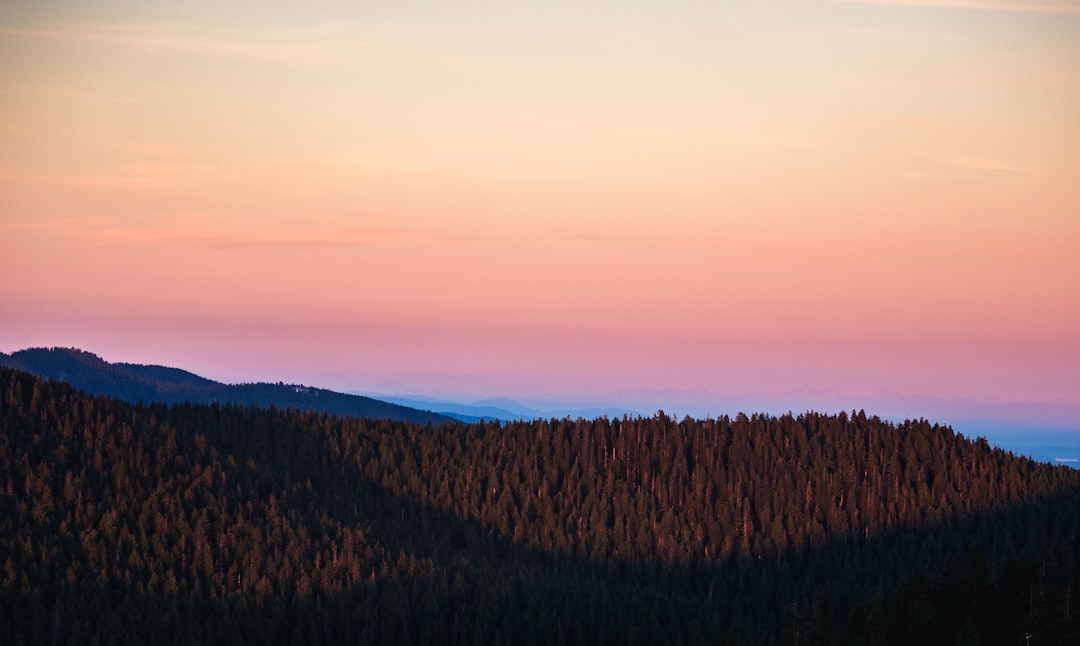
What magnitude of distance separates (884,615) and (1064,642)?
40.3 meters

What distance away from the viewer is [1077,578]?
547ft

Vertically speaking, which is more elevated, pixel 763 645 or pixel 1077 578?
pixel 1077 578

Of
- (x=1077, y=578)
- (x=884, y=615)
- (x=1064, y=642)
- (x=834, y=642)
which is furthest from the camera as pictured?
(x=834, y=642)

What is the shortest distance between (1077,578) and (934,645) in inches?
725

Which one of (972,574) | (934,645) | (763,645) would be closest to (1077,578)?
(934,645)

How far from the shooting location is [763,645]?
199125 mm

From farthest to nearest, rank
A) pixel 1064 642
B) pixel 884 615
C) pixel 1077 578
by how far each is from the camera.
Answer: pixel 884 615 < pixel 1077 578 < pixel 1064 642

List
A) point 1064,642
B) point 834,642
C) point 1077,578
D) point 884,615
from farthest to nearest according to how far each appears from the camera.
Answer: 1. point 834,642
2. point 884,615
3. point 1077,578
4. point 1064,642

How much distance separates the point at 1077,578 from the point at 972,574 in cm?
3350

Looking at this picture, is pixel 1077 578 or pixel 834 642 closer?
pixel 1077 578

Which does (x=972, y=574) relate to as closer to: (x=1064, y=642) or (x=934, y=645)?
(x=934, y=645)

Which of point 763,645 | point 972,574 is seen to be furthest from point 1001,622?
point 763,645

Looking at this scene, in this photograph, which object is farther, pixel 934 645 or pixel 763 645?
pixel 763 645

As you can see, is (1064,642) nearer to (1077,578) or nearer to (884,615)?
(1077,578)
